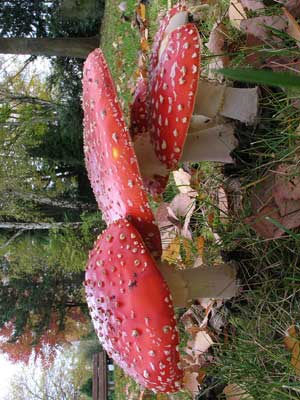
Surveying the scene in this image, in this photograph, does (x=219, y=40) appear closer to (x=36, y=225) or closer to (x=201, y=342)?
(x=201, y=342)

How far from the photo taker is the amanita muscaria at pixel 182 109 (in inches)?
42.1

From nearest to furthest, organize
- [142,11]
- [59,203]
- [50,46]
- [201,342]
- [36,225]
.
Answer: [201,342], [142,11], [36,225], [59,203], [50,46]

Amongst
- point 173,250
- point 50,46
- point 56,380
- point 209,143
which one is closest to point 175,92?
point 209,143

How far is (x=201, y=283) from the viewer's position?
1.36 metres

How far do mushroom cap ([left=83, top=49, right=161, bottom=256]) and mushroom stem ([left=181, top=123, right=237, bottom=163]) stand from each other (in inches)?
10.1

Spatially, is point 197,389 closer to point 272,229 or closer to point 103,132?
point 272,229

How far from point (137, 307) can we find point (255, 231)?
386 millimetres

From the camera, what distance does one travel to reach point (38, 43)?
5840mm

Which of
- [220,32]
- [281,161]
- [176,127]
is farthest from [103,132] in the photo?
[220,32]

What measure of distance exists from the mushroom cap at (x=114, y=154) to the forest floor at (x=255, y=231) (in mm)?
286

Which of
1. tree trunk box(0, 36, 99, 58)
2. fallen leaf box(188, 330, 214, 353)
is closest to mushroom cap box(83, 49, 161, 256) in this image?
fallen leaf box(188, 330, 214, 353)

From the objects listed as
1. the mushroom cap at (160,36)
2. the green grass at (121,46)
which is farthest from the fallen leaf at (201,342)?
the green grass at (121,46)

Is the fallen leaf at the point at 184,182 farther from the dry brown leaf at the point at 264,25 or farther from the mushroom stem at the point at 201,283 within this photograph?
the dry brown leaf at the point at 264,25

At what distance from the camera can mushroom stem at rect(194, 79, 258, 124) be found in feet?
4.10
